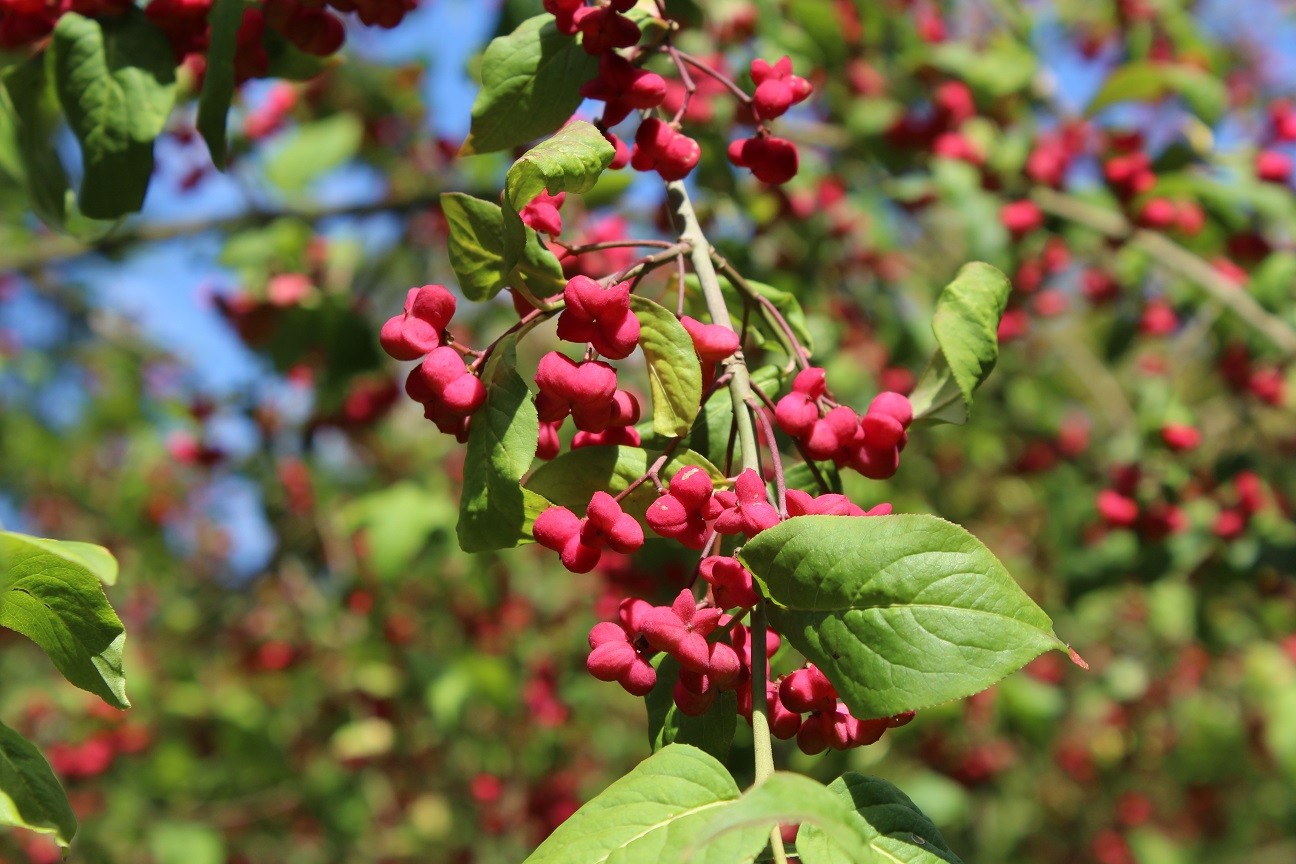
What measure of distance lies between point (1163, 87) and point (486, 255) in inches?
99.1

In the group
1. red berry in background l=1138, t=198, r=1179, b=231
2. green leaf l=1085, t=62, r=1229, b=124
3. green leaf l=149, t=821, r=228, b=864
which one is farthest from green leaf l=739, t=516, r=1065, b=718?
green leaf l=149, t=821, r=228, b=864

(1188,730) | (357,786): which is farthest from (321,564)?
(1188,730)

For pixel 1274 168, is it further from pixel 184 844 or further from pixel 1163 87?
pixel 184 844

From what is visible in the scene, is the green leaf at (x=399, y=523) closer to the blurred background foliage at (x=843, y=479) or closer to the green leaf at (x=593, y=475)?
the blurred background foliage at (x=843, y=479)

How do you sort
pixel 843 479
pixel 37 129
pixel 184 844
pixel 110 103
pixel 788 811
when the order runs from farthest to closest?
1. pixel 184 844
2. pixel 843 479
3. pixel 37 129
4. pixel 110 103
5. pixel 788 811

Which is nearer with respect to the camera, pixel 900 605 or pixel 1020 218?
pixel 900 605

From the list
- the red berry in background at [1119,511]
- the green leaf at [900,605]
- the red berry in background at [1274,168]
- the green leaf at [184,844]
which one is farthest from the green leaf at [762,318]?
the green leaf at [184,844]

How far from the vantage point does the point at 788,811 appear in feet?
2.51

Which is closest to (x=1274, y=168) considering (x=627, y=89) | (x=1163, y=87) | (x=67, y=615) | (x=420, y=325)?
(x=1163, y=87)

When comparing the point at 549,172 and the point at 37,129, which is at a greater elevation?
the point at 549,172

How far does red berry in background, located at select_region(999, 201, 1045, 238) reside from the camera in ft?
9.32

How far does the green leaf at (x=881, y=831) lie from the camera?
2.97 feet

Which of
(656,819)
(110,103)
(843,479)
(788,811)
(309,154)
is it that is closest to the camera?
(788,811)

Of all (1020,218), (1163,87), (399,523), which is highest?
(1163,87)
